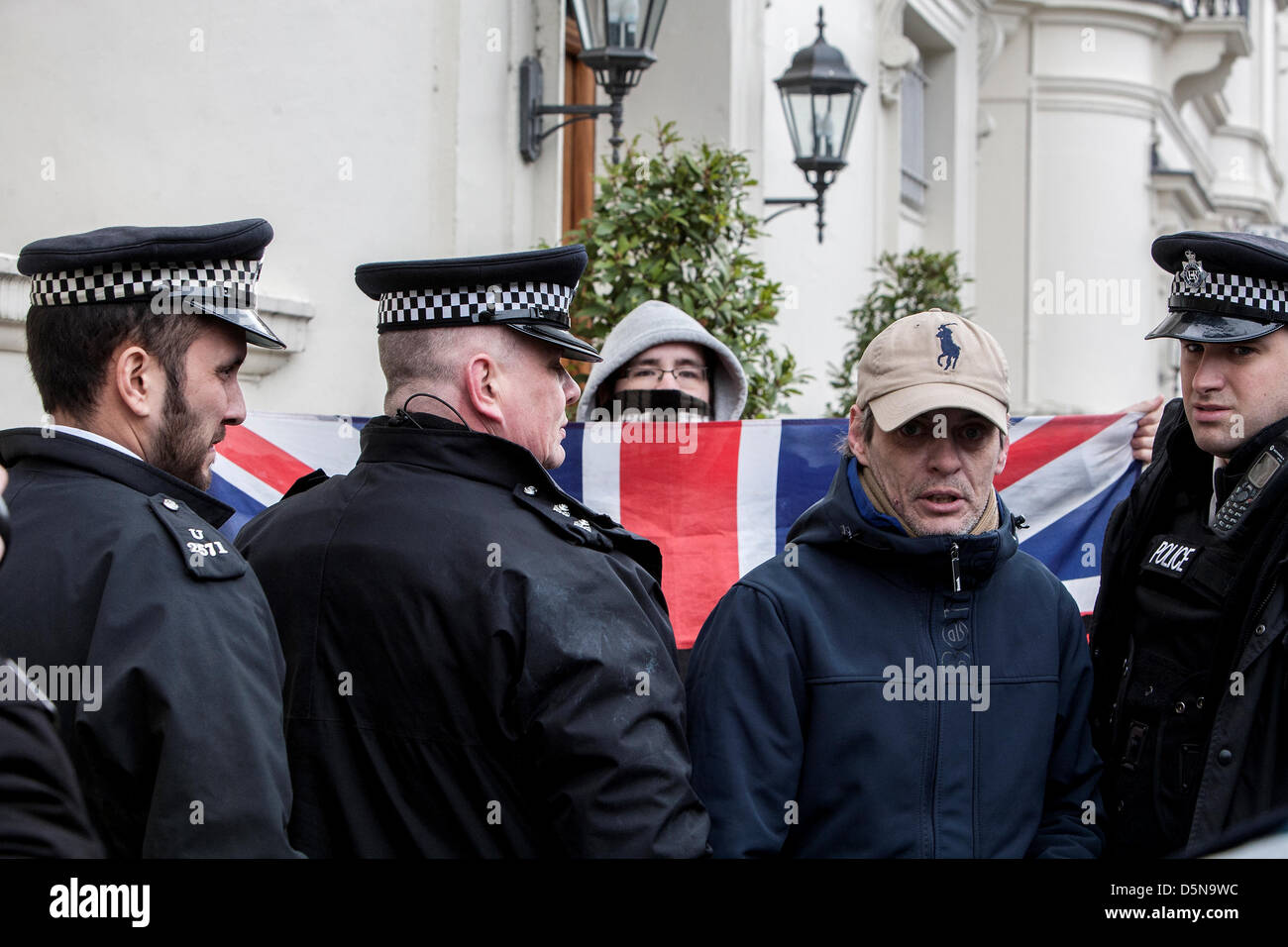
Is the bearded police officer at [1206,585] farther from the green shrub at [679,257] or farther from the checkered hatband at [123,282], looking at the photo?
the green shrub at [679,257]

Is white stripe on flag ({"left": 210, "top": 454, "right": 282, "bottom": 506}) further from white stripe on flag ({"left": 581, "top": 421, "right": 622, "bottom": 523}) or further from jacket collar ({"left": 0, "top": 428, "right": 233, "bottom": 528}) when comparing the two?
jacket collar ({"left": 0, "top": 428, "right": 233, "bottom": 528})

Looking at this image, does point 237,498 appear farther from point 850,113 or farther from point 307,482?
point 850,113

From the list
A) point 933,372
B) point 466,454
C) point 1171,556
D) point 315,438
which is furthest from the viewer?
point 315,438

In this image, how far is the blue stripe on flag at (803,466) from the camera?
4.46 m

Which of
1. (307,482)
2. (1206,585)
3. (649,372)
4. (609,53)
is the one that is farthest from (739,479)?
(609,53)

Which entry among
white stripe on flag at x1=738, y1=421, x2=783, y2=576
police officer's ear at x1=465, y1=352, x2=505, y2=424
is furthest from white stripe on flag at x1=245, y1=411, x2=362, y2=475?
police officer's ear at x1=465, y1=352, x2=505, y2=424

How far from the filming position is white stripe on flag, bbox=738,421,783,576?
4.44 meters

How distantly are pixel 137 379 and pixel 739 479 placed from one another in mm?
2461

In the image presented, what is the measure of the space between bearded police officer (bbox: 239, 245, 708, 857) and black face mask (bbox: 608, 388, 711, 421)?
2.03m

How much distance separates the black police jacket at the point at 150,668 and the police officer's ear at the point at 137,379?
0.60ft

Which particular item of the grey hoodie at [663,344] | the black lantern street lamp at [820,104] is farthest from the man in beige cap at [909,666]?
the black lantern street lamp at [820,104]

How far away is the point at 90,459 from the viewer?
213 centimetres
